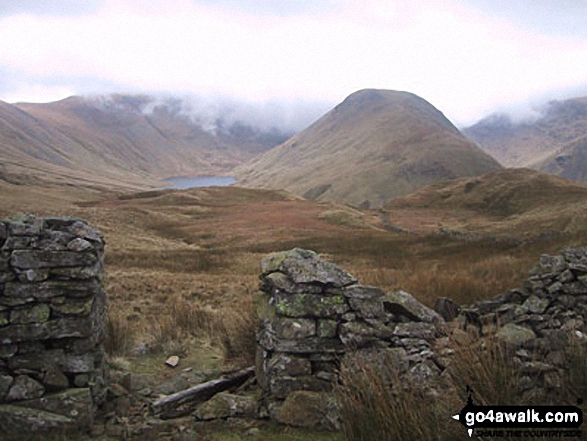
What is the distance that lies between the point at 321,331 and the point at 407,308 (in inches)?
61.8

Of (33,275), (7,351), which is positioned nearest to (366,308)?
(33,275)

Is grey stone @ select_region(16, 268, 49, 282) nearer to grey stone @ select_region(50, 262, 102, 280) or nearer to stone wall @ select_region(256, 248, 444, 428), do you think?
grey stone @ select_region(50, 262, 102, 280)

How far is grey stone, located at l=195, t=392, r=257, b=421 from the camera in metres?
6.76

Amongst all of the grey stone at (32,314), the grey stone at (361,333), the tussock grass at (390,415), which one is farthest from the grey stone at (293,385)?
the grey stone at (32,314)

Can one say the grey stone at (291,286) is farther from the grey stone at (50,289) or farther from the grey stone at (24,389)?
the grey stone at (24,389)

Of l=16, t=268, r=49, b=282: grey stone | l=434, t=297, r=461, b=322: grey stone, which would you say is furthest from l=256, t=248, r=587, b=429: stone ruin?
l=16, t=268, r=49, b=282: grey stone

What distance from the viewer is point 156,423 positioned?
6680mm

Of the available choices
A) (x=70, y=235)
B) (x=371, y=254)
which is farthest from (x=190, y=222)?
(x=70, y=235)

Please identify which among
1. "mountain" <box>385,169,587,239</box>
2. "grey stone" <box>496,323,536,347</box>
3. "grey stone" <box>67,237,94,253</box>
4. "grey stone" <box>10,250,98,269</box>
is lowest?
"mountain" <box>385,169,587,239</box>

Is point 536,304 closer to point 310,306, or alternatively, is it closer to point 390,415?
point 310,306

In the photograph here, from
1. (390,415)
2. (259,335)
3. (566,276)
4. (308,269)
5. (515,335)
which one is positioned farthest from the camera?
(566,276)

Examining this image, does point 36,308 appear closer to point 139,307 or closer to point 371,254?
point 139,307

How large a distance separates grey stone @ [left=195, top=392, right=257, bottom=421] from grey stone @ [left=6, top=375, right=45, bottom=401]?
2.37 m

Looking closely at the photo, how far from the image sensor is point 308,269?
24.0ft
